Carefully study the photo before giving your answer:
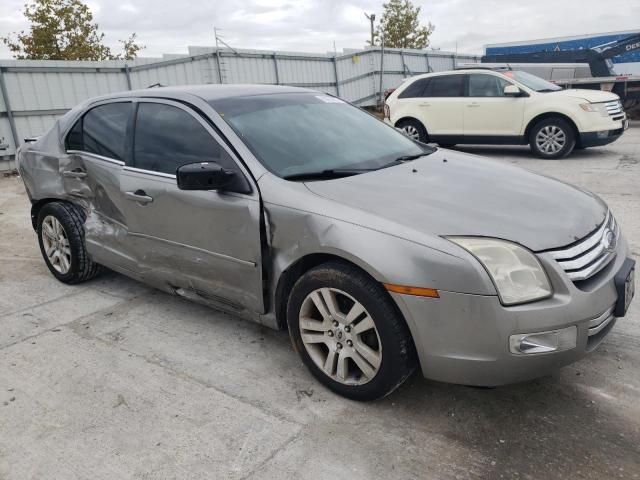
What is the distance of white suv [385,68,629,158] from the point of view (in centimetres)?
928

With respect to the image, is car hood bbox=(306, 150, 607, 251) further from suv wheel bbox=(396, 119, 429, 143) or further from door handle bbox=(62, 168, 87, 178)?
suv wheel bbox=(396, 119, 429, 143)

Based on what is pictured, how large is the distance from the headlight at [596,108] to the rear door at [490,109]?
98cm

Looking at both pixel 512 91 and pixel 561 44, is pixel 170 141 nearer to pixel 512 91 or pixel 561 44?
pixel 512 91

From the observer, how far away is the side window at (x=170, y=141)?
3215mm

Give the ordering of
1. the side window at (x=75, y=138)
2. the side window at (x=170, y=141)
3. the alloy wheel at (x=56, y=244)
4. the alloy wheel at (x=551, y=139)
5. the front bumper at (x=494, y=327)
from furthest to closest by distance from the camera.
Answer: the alloy wheel at (x=551, y=139), the alloy wheel at (x=56, y=244), the side window at (x=75, y=138), the side window at (x=170, y=141), the front bumper at (x=494, y=327)

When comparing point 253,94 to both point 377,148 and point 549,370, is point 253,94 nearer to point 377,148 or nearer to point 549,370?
point 377,148

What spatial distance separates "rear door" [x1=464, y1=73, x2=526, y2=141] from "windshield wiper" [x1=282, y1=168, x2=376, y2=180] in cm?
756

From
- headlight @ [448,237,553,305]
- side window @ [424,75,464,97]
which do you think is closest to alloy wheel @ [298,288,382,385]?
headlight @ [448,237,553,305]

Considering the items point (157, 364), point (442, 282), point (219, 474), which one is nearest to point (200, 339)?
point (157, 364)

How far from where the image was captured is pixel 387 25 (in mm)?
38500

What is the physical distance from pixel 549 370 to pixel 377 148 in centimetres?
172

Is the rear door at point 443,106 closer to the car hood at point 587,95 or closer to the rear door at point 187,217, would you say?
the car hood at point 587,95

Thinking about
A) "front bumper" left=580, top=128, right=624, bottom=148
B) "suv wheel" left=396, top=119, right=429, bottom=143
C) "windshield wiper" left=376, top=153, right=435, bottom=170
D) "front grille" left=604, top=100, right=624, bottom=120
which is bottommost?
"front bumper" left=580, top=128, right=624, bottom=148

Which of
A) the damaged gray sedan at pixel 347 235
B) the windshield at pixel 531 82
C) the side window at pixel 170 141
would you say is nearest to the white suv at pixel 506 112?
the windshield at pixel 531 82
